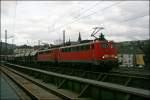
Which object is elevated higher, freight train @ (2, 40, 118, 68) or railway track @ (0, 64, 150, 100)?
freight train @ (2, 40, 118, 68)

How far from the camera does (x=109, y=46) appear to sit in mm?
33781

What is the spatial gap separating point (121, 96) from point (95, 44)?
2258cm

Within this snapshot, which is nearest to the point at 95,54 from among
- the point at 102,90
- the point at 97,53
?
the point at 97,53

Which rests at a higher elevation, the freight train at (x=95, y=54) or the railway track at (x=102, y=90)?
the freight train at (x=95, y=54)

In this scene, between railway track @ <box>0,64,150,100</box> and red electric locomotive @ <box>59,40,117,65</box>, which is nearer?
railway track @ <box>0,64,150,100</box>

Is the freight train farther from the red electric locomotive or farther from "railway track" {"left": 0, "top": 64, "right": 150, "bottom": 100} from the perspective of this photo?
"railway track" {"left": 0, "top": 64, "right": 150, "bottom": 100}

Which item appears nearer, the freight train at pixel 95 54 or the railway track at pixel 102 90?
the railway track at pixel 102 90

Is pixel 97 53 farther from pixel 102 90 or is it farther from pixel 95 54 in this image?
pixel 102 90

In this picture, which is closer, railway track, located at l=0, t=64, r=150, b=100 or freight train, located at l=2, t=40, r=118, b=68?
railway track, located at l=0, t=64, r=150, b=100

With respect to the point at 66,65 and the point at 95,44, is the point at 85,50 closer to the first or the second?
the point at 95,44

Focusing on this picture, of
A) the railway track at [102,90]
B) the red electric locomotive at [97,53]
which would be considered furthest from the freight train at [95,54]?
the railway track at [102,90]

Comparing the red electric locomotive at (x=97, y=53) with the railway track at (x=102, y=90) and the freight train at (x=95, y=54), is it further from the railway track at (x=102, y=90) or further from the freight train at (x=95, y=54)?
the railway track at (x=102, y=90)

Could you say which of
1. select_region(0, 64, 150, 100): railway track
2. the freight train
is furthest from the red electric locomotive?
select_region(0, 64, 150, 100): railway track

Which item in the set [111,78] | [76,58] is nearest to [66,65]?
[76,58]
